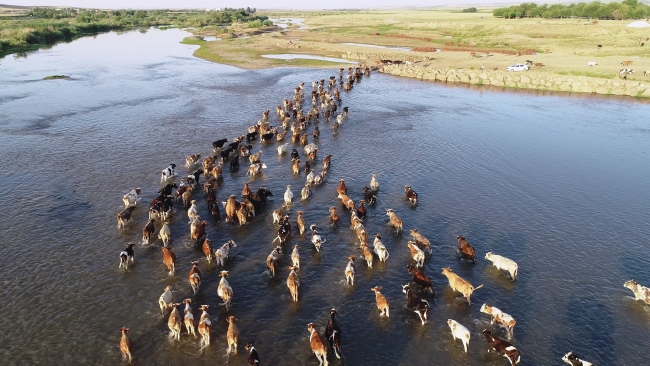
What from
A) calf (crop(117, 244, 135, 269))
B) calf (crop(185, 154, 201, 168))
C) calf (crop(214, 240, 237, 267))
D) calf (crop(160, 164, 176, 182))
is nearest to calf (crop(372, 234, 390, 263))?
calf (crop(214, 240, 237, 267))

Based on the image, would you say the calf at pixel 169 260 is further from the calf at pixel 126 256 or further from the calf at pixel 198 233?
the calf at pixel 198 233

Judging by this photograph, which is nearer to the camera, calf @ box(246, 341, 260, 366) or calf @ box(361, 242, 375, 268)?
calf @ box(246, 341, 260, 366)

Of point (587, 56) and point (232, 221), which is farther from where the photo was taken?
point (587, 56)

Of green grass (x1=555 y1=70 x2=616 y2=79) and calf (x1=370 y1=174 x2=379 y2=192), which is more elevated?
green grass (x1=555 y1=70 x2=616 y2=79)

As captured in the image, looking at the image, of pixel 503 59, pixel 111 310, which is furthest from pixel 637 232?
pixel 503 59

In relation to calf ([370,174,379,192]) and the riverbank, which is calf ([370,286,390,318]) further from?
the riverbank

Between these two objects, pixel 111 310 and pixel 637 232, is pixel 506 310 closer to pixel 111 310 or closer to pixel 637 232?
pixel 637 232
